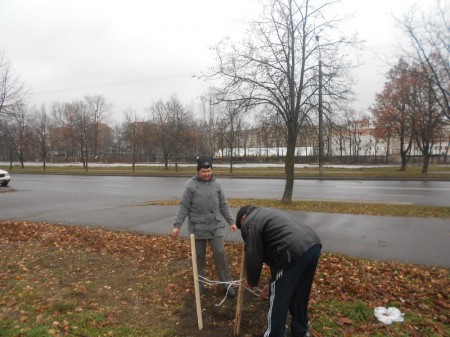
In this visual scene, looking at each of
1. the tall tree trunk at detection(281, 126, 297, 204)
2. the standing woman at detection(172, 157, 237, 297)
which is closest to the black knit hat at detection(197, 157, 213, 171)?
the standing woman at detection(172, 157, 237, 297)

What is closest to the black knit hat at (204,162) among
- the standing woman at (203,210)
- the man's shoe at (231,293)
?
the standing woman at (203,210)

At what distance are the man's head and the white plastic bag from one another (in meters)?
2.60

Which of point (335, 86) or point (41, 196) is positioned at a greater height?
point (335, 86)

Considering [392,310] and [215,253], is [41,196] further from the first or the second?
[392,310]

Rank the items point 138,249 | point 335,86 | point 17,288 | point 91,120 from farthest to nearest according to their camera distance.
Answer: point 91,120 → point 335,86 → point 138,249 → point 17,288

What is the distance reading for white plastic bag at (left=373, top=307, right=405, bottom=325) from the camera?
3865mm

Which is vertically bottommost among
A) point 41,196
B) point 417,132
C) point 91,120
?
point 41,196

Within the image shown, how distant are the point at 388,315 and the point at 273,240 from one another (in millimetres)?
2093

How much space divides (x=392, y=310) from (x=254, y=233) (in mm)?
2320

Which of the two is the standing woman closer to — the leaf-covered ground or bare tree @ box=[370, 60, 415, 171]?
the leaf-covered ground

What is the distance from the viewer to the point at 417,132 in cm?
2800

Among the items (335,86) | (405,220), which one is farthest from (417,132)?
(405,220)

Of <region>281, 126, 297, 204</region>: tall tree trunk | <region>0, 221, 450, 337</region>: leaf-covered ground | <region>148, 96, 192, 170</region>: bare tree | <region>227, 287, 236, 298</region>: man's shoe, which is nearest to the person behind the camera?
<region>0, 221, 450, 337</region>: leaf-covered ground

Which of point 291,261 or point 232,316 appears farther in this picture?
point 232,316
